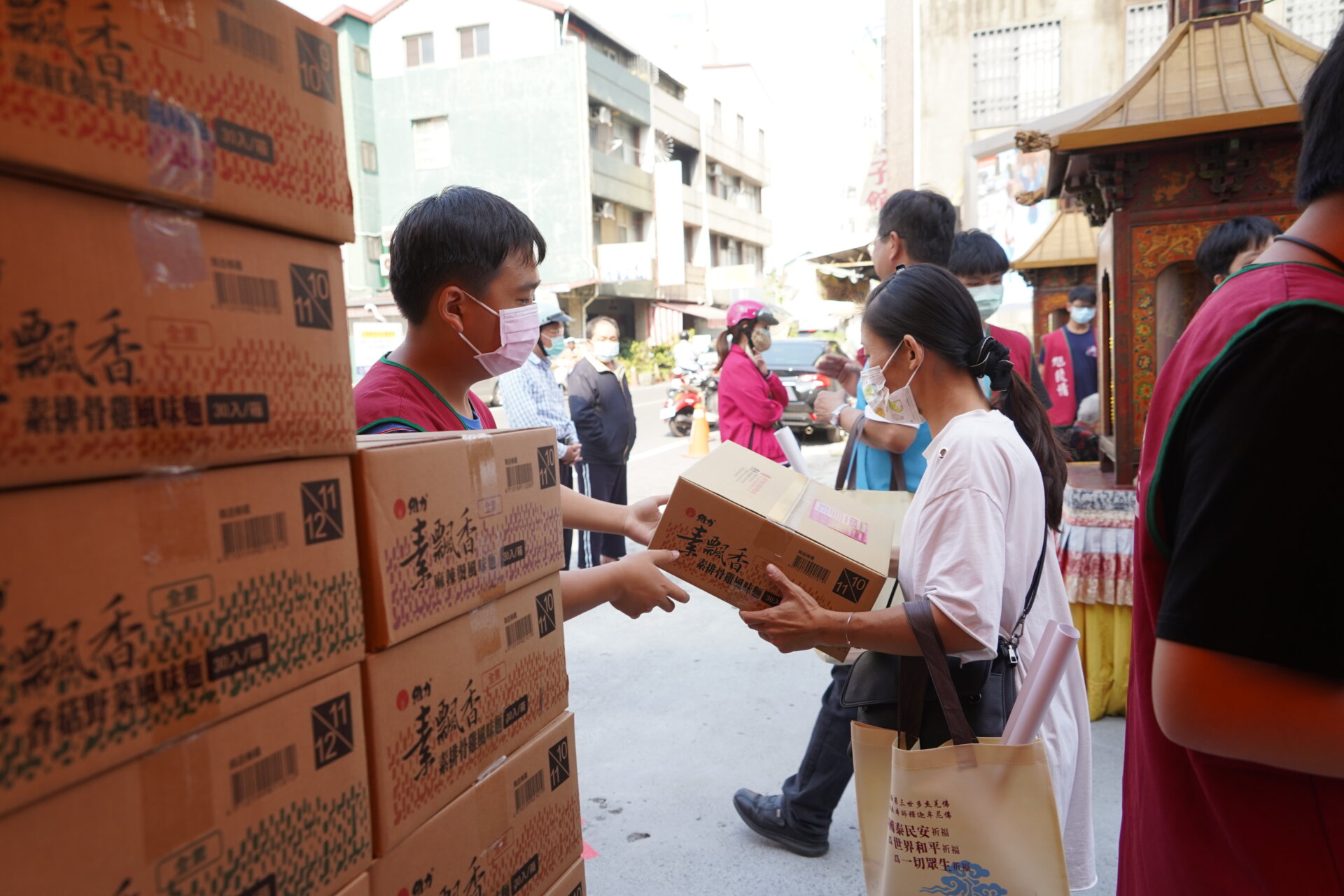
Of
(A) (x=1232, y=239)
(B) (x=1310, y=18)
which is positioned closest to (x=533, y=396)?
(A) (x=1232, y=239)

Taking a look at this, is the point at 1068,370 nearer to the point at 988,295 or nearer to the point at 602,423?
the point at 988,295

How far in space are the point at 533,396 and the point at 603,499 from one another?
1.24 meters

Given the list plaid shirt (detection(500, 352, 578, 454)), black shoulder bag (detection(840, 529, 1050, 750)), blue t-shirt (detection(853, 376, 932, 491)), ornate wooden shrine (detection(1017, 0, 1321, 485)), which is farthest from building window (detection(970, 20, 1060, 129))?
black shoulder bag (detection(840, 529, 1050, 750))

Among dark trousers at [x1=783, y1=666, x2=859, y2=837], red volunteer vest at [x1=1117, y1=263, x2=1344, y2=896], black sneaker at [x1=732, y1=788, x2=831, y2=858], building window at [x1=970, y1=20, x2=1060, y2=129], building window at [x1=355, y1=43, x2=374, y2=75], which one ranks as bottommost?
black sneaker at [x1=732, y1=788, x2=831, y2=858]

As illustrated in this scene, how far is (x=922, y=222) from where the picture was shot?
9.53ft

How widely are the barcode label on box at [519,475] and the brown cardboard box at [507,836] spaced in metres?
0.39

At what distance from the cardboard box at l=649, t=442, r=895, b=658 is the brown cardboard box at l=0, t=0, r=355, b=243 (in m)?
0.86

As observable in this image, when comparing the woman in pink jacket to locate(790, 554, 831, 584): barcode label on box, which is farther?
the woman in pink jacket

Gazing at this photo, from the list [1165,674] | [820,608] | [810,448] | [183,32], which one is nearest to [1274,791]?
[1165,674]

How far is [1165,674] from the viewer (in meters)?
0.87

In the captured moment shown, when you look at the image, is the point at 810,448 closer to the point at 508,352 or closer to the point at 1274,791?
the point at 508,352

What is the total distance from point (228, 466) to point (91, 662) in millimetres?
203

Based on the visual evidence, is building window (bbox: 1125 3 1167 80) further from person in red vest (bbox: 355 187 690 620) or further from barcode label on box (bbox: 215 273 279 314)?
barcode label on box (bbox: 215 273 279 314)

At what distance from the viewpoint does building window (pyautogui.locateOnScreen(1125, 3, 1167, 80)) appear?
39.1 feet
